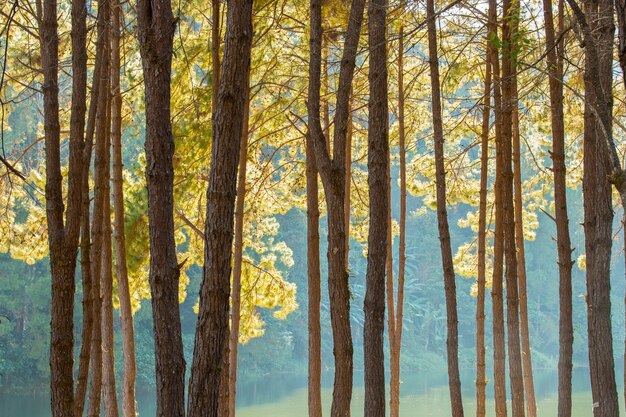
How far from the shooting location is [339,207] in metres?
5.27

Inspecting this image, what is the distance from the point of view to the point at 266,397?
1347 inches

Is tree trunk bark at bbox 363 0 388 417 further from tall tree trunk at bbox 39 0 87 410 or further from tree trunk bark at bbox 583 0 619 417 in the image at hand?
tall tree trunk at bbox 39 0 87 410

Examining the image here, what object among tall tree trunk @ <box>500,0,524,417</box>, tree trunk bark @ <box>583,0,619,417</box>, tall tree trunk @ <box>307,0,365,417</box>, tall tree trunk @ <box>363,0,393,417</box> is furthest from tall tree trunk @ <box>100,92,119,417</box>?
tree trunk bark @ <box>583,0,619,417</box>

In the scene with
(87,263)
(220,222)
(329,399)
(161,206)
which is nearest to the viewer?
(220,222)

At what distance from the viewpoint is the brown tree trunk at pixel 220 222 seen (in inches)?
159

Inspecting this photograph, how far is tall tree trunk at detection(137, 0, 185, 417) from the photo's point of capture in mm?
4184

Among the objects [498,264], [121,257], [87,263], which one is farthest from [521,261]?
[87,263]

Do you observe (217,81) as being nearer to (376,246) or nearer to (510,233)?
(376,246)

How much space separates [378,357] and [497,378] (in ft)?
10.5

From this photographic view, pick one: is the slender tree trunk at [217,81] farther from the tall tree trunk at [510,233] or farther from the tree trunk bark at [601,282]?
the tree trunk bark at [601,282]

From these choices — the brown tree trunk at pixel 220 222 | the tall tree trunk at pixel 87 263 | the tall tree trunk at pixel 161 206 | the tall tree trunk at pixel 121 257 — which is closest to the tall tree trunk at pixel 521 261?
the tall tree trunk at pixel 121 257

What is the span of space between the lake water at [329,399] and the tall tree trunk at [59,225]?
22015 mm

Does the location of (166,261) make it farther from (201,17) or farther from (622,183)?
(201,17)

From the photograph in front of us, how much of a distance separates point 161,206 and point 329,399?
2820 cm
